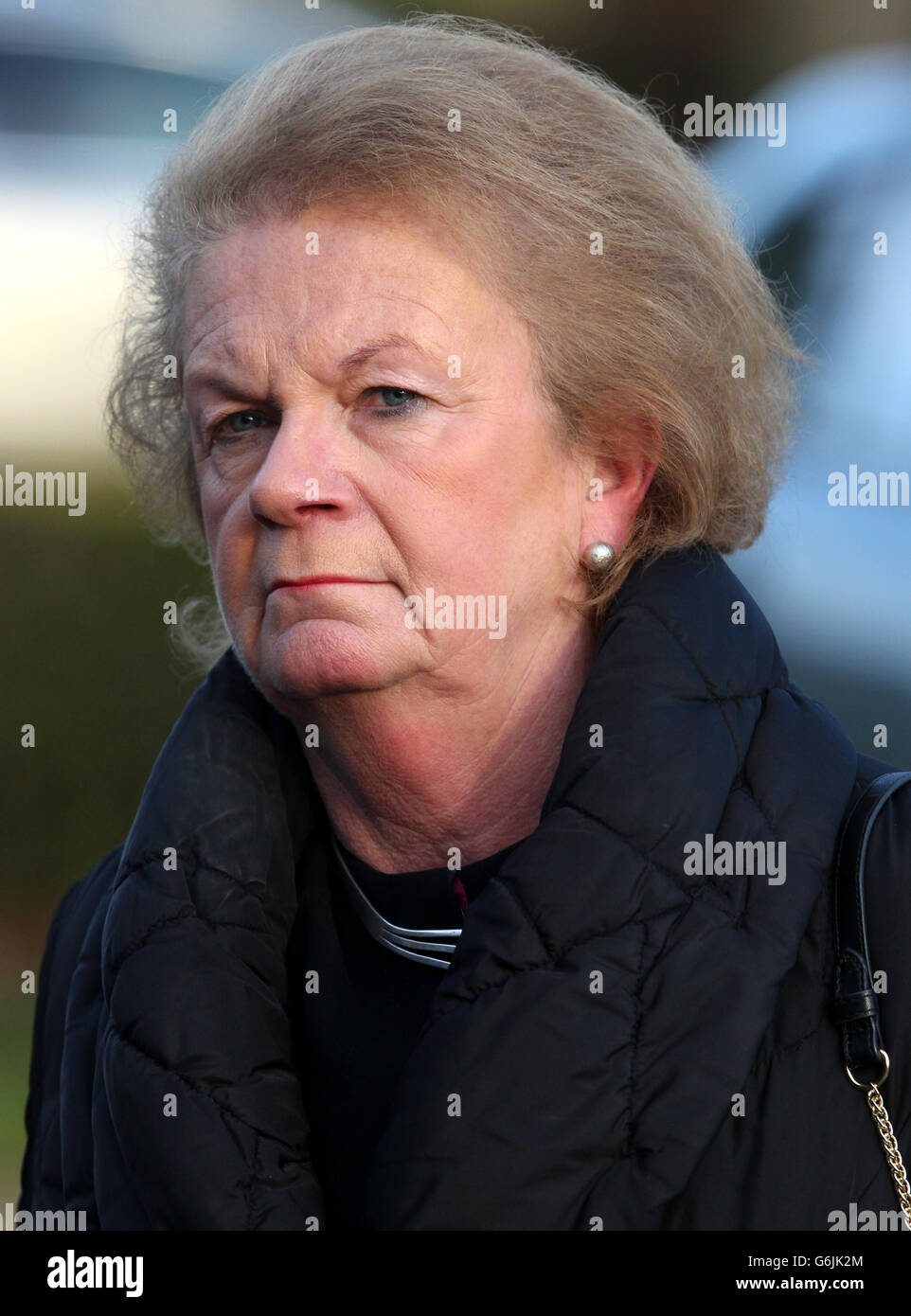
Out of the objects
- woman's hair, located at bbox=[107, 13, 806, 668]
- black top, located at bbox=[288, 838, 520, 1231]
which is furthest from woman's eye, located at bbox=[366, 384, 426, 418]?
black top, located at bbox=[288, 838, 520, 1231]

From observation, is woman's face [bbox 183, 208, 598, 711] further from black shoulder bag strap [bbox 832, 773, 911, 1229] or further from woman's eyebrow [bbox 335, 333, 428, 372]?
black shoulder bag strap [bbox 832, 773, 911, 1229]

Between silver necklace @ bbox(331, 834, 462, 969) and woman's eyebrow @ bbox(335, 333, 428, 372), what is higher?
woman's eyebrow @ bbox(335, 333, 428, 372)

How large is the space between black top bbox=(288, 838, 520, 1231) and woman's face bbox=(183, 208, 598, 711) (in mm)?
340

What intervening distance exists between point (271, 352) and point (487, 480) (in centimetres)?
35

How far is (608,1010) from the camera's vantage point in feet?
4.93

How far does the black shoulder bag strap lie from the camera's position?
58.8 inches

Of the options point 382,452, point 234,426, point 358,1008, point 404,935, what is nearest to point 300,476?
point 382,452

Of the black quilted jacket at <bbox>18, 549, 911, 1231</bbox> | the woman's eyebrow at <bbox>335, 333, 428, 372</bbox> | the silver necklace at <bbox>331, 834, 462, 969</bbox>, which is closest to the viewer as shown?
the black quilted jacket at <bbox>18, 549, 911, 1231</bbox>

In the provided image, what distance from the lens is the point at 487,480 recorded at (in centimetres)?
180

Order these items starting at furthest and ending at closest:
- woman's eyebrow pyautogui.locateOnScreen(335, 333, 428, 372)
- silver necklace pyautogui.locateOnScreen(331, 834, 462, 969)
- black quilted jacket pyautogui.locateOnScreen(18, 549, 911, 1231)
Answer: silver necklace pyautogui.locateOnScreen(331, 834, 462, 969) < woman's eyebrow pyautogui.locateOnScreen(335, 333, 428, 372) < black quilted jacket pyautogui.locateOnScreen(18, 549, 911, 1231)

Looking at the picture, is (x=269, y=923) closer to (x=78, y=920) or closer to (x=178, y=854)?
(x=178, y=854)

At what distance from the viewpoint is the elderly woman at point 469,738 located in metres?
1.50

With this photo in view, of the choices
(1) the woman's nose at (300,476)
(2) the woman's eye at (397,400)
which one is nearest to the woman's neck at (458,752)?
(1) the woman's nose at (300,476)

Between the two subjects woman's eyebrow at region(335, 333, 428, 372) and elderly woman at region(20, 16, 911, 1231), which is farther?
woman's eyebrow at region(335, 333, 428, 372)
